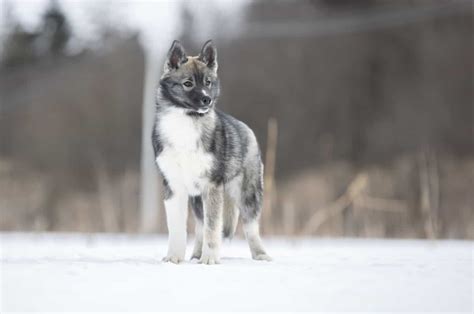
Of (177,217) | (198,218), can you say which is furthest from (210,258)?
(198,218)

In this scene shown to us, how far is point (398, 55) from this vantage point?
96.9 ft

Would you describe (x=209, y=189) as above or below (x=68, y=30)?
below

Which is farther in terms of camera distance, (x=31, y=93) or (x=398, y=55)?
(x=31, y=93)

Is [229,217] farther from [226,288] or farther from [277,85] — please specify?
[277,85]

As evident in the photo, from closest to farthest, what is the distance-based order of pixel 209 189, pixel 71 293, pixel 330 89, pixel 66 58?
pixel 71 293, pixel 209 189, pixel 330 89, pixel 66 58

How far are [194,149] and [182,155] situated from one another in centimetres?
10

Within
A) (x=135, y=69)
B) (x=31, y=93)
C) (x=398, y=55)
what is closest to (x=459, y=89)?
(x=398, y=55)

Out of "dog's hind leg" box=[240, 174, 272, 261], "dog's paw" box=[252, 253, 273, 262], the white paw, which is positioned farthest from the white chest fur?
"dog's paw" box=[252, 253, 273, 262]

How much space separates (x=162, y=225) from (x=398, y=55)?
19532 millimetres

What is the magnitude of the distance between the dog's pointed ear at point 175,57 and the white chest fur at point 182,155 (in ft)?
1.27

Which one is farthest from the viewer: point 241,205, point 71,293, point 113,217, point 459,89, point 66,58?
point 66,58

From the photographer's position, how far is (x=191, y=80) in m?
5.13

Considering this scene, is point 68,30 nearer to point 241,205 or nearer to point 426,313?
point 241,205

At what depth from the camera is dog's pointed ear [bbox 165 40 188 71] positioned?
526 cm
